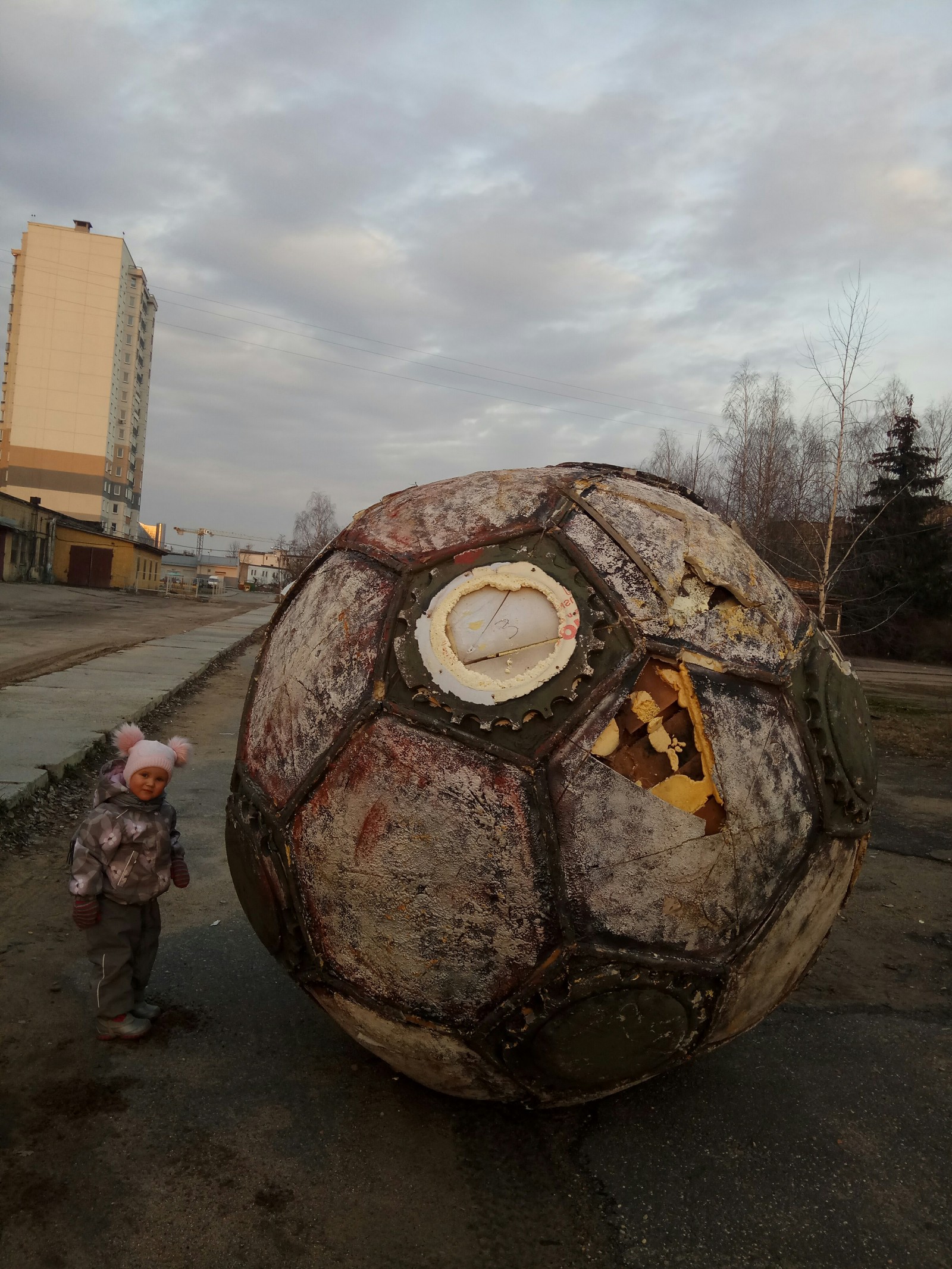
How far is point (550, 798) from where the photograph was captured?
1.99 meters

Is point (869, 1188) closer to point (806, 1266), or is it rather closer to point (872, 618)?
point (806, 1266)

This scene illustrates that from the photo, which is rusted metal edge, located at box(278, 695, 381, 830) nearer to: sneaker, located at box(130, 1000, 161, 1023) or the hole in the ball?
the hole in the ball

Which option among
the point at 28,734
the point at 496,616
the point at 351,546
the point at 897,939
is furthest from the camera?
the point at 28,734

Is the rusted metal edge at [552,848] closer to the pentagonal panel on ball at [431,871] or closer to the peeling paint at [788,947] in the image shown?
the pentagonal panel on ball at [431,871]

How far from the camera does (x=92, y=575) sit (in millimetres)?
42500

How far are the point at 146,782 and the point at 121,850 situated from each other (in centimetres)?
23

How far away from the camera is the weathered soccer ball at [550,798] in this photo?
2.01 m

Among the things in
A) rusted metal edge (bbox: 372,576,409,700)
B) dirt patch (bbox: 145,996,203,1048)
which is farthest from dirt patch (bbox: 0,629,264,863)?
rusted metal edge (bbox: 372,576,409,700)

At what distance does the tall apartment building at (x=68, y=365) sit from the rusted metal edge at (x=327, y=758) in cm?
6161

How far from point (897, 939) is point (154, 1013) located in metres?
3.32

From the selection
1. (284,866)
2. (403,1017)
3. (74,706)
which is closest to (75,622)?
(74,706)

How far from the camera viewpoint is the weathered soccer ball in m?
2.01

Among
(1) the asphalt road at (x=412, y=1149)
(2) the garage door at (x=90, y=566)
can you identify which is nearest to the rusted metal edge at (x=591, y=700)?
(1) the asphalt road at (x=412, y=1149)

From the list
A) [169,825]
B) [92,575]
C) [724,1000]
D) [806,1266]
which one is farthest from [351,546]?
[92,575]
